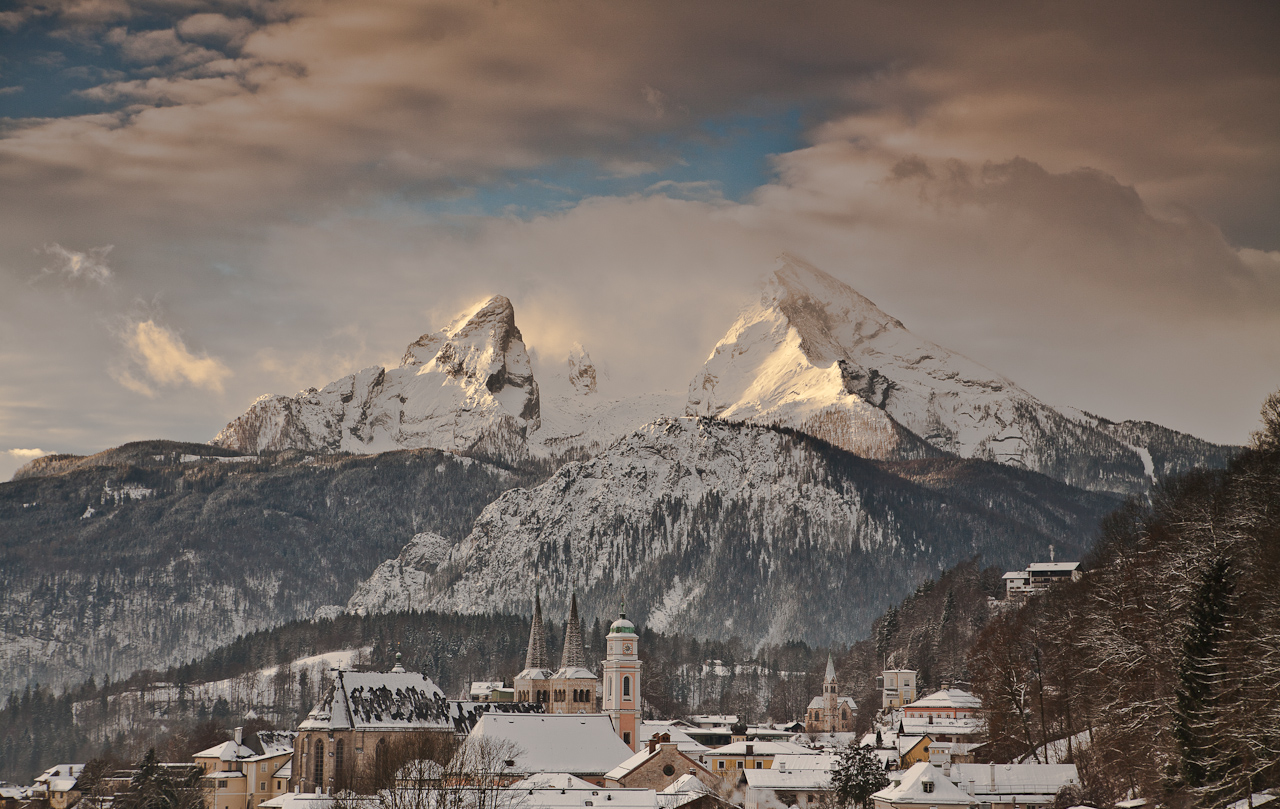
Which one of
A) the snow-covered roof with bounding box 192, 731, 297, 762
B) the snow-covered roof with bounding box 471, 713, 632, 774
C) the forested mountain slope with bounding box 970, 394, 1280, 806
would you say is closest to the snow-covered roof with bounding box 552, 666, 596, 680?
the snow-covered roof with bounding box 192, 731, 297, 762

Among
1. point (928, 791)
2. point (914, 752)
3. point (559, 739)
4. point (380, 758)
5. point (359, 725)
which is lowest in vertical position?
point (928, 791)

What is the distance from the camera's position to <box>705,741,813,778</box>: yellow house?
469ft

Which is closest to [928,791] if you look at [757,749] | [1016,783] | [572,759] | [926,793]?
[926,793]

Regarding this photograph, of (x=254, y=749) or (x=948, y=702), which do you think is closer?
(x=254, y=749)

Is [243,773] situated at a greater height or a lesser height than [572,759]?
lesser

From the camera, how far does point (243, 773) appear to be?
511ft

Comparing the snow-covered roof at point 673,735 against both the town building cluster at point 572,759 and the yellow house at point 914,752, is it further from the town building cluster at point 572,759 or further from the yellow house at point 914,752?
the yellow house at point 914,752

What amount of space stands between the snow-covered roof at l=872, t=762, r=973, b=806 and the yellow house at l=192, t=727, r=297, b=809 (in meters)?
69.3

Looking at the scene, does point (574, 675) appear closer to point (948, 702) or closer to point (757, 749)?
point (757, 749)

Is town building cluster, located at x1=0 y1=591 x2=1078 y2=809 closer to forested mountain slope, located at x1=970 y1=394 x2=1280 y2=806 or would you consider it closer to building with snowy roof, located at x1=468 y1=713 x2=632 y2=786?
building with snowy roof, located at x1=468 y1=713 x2=632 y2=786

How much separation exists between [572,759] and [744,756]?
1583cm

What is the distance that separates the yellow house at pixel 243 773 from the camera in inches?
5965

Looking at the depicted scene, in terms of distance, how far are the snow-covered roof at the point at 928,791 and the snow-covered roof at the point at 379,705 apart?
2337 inches

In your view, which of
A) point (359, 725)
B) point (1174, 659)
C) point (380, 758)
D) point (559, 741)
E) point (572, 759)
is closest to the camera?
point (1174, 659)
